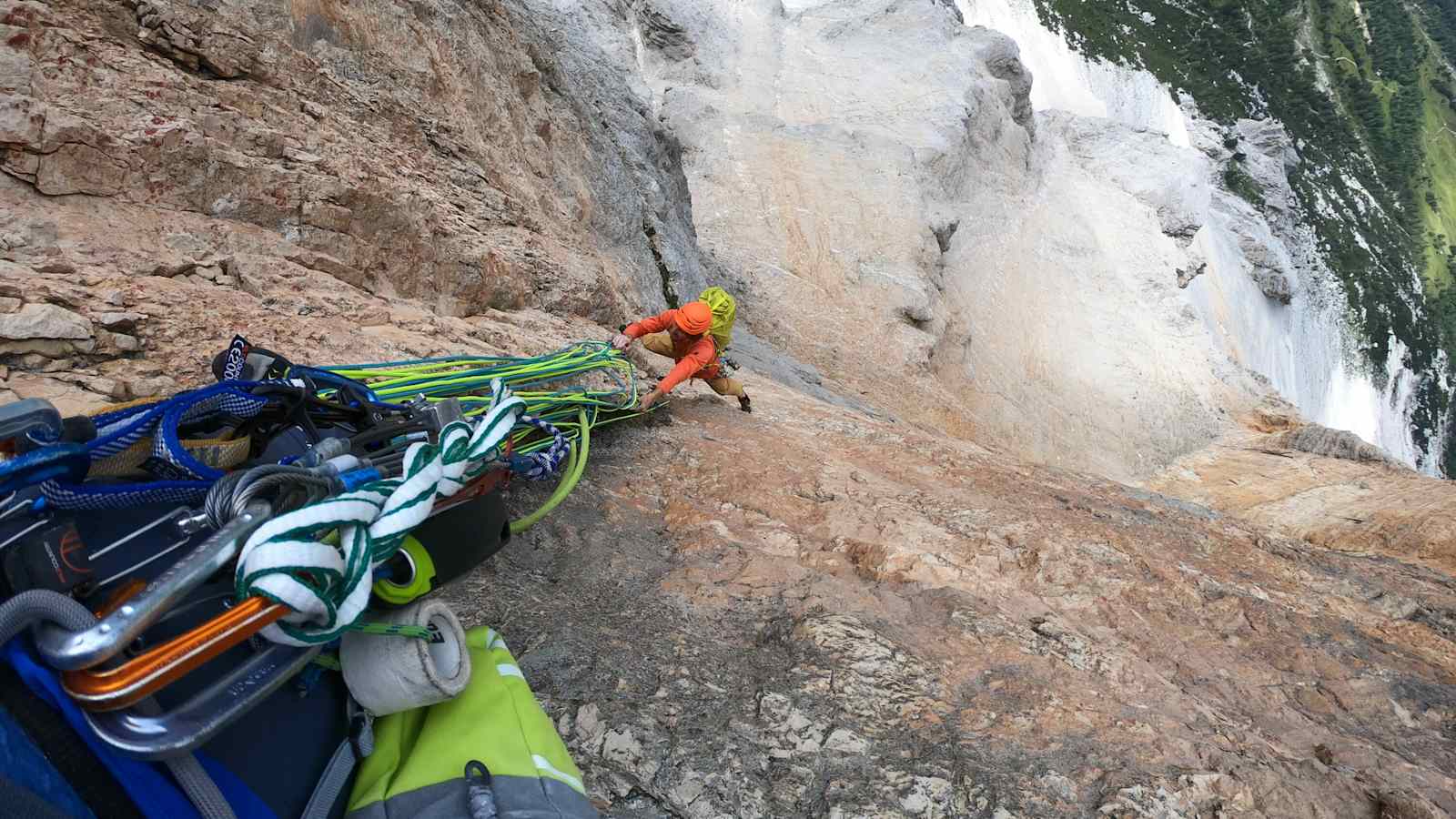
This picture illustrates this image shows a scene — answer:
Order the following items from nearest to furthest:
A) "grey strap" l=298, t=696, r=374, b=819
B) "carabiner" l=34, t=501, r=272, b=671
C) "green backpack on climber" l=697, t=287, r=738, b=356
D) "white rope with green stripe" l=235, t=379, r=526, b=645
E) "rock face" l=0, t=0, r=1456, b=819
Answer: "carabiner" l=34, t=501, r=272, b=671
"white rope with green stripe" l=235, t=379, r=526, b=645
"grey strap" l=298, t=696, r=374, b=819
"rock face" l=0, t=0, r=1456, b=819
"green backpack on climber" l=697, t=287, r=738, b=356

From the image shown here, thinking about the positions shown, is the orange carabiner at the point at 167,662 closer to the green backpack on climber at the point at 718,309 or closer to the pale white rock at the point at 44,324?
the pale white rock at the point at 44,324

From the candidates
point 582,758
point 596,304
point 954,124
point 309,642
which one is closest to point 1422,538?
point 596,304

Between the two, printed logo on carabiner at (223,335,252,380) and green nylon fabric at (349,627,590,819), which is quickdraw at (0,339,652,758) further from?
printed logo on carabiner at (223,335,252,380)

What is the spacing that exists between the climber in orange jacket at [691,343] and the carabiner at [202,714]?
3.01 metres

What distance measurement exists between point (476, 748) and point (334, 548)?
44 centimetres

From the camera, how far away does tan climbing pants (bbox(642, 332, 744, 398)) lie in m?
5.17

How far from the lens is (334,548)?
1288 mm

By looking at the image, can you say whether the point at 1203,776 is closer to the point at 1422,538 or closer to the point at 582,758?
the point at 582,758

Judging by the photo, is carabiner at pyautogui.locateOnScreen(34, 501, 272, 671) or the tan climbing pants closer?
carabiner at pyautogui.locateOnScreen(34, 501, 272, 671)

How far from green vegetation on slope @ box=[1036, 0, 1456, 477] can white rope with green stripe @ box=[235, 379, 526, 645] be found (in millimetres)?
36868

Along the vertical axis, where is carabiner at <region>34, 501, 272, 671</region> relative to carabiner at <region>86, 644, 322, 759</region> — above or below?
above

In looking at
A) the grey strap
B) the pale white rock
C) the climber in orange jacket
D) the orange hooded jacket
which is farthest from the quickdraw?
the orange hooded jacket

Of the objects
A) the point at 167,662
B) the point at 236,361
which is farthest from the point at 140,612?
the point at 236,361

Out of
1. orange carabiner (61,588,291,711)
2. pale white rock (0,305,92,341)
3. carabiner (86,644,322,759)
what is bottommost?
pale white rock (0,305,92,341)
